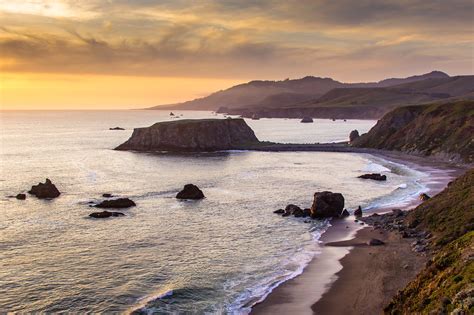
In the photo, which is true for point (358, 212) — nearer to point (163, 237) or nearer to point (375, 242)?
point (375, 242)

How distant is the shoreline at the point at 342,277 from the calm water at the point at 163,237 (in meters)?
1.80

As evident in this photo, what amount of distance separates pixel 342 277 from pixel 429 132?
120746mm

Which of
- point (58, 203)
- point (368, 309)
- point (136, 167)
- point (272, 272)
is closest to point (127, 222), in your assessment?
point (58, 203)

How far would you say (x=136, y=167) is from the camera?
123 meters

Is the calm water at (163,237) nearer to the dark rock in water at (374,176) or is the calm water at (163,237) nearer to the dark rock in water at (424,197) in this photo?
the dark rock in water at (374,176)

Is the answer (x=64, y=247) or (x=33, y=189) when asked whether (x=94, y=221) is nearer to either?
(x=64, y=247)

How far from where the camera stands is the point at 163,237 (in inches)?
2197

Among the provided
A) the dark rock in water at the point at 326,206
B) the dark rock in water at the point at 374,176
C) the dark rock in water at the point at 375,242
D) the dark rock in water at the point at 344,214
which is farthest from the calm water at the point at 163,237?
the dark rock in water at the point at 375,242

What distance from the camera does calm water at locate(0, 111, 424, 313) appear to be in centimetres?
3822

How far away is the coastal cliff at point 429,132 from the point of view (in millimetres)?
129750

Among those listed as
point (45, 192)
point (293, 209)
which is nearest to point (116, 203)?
point (45, 192)

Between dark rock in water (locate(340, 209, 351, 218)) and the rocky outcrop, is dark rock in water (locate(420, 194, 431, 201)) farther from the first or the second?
dark rock in water (locate(340, 209, 351, 218))

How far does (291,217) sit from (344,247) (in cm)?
1540

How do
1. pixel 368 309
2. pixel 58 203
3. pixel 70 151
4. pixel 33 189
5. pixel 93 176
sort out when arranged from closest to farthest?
1. pixel 368 309
2. pixel 58 203
3. pixel 33 189
4. pixel 93 176
5. pixel 70 151
